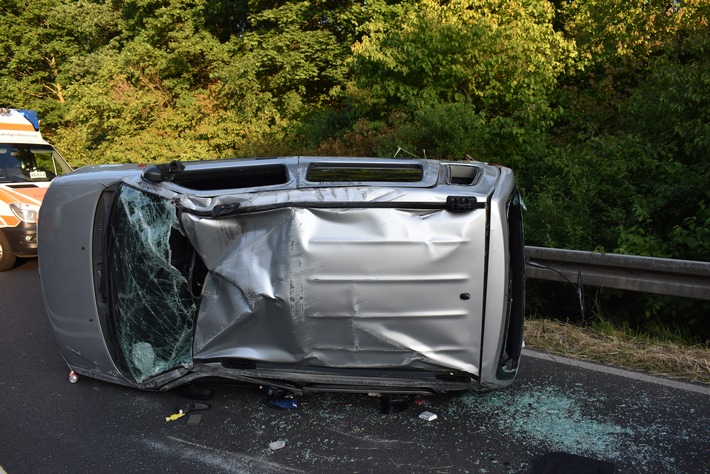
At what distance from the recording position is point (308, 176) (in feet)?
11.8

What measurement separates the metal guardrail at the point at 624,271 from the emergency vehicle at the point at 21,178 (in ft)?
23.2

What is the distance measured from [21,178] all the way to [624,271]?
8.90 meters

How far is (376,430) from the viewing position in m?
3.34

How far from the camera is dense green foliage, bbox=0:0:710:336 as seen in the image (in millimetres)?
6188

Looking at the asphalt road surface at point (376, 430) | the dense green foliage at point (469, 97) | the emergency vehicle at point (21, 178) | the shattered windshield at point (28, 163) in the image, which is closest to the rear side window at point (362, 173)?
the asphalt road surface at point (376, 430)

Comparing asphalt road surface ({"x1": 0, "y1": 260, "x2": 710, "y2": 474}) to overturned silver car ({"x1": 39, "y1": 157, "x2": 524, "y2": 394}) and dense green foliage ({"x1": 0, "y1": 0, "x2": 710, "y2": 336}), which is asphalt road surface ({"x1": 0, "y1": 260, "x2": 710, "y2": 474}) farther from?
dense green foliage ({"x1": 0, "y1": 0, "x2": 710, "y2": 336})

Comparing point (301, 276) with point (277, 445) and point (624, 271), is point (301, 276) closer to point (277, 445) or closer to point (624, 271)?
point (277, 445)

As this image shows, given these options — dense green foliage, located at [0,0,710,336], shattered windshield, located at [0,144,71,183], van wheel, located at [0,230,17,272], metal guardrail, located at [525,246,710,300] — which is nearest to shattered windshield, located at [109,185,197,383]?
metal guardrail, located at [525,246,710,300]

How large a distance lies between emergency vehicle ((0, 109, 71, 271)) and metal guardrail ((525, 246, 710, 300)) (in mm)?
7084

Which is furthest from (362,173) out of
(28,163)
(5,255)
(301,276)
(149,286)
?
(28,163)

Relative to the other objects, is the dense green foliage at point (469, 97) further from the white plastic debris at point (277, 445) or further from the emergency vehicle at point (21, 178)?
the emergency vehicle at point (21, 178)

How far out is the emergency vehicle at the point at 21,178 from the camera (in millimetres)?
8117

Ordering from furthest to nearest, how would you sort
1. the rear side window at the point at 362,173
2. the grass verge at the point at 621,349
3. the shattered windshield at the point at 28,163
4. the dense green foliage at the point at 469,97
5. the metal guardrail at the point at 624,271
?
the shattered windshield at the point at 28,163, the dense green foliage at the point at 469,97, the metal guardrail at the point at 624,271, the grass verge at the point at 621,349, the rear side window at the point at 362,173

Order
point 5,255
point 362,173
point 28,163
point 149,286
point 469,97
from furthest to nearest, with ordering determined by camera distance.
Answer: point 28,163
point 469,97
point 5,255
point 362,173
point 149,286
